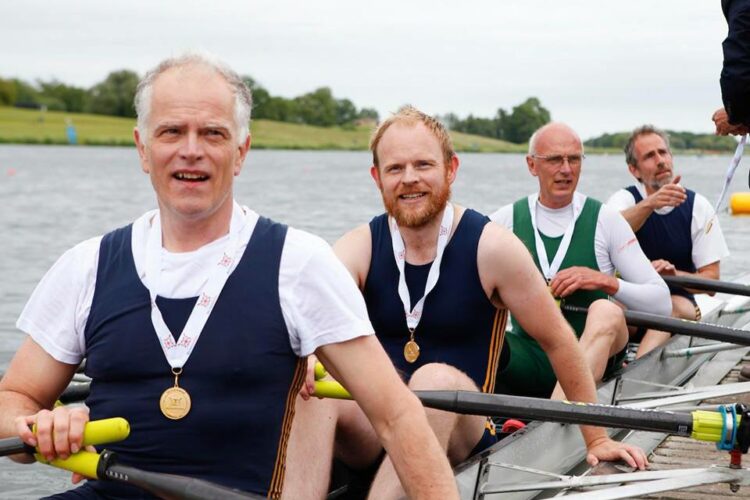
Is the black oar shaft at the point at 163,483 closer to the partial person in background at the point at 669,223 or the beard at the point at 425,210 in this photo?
the beard at the point at 425,210

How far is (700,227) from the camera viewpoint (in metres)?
7.64

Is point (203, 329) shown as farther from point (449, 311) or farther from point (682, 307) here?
point (682, 307)

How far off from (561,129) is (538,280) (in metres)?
2.33

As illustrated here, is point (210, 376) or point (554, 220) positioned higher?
point (554, 220)

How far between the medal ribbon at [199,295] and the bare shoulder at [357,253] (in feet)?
5.24

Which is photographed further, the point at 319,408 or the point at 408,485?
the point at 319,408

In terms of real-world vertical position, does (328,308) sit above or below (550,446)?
above

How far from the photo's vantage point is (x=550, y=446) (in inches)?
199

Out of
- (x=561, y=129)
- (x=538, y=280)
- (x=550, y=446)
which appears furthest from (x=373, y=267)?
(x=561, y=129)

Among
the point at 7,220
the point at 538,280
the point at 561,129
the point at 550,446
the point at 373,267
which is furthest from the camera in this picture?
the point at 7,220

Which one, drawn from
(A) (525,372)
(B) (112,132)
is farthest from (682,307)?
(B) (112,132)

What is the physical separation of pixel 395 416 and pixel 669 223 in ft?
17.0

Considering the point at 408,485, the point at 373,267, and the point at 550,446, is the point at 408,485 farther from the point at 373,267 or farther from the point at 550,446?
the point at 550,446

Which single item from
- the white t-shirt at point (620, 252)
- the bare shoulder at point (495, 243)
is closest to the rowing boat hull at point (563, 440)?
the white t-shirt at point (620, 252)
